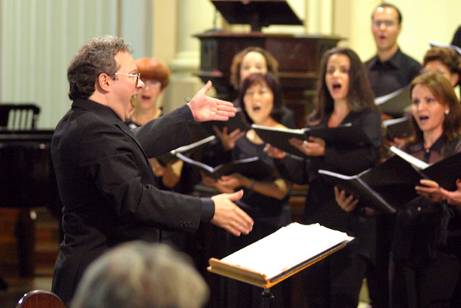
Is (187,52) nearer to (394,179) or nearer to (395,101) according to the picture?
(395,101)

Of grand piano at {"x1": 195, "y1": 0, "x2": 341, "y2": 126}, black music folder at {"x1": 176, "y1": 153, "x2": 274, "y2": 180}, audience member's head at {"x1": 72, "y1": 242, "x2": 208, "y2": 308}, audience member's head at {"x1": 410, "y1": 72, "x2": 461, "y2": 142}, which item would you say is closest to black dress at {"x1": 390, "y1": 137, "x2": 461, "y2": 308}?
audience member's head at {"x1": 410, "y1": 72, "x2": 461, "y2": 142}

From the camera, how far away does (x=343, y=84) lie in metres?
5.29

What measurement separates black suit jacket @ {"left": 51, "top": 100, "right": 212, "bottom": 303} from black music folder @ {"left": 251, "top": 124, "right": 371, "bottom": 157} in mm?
1647

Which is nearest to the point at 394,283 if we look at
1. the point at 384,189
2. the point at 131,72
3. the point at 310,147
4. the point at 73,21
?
the point at 384,189

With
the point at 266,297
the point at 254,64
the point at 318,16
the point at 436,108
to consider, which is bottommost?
the point at 266,297

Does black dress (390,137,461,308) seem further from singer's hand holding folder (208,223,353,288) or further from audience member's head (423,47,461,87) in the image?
singer's hand holding folder (208,223,353,288)

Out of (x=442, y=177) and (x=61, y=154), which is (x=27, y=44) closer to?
(x=442, y=177)

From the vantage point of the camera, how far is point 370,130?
519cm

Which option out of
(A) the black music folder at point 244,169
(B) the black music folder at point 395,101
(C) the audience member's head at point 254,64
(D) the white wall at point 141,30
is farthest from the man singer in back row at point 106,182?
(D) the white wall at point 141,30

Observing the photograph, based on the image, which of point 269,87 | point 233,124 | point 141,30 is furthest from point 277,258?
point 141,30

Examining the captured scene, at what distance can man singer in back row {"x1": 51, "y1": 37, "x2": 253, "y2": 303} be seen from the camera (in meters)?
3.27

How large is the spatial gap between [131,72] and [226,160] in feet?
7.58

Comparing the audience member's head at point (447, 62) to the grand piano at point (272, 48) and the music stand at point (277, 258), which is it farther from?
the music stand at point (277, 258)

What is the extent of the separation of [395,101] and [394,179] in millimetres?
1356
